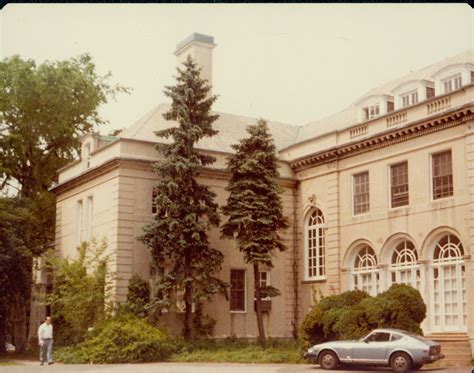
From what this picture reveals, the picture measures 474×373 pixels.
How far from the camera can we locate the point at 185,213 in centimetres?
3091

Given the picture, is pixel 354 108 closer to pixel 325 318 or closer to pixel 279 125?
pixel 279 125

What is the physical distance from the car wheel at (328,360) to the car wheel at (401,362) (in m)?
1.98

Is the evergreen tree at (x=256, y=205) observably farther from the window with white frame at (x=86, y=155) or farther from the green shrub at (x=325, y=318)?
the window with white frame at (x=86, y=155)

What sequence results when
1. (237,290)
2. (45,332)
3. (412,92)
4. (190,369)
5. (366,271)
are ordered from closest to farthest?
(190,369) → (45,332) → (366,271) → (412,92) → (237,290)

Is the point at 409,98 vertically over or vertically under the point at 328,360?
over

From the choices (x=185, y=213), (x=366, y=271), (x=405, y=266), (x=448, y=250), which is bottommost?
(x=366, y=271)

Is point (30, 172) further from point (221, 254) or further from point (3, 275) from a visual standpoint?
A: point (221, 254)

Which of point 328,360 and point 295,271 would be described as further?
point 295,271

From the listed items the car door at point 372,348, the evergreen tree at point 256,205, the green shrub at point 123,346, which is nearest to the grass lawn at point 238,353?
the green shrub at point 123,346

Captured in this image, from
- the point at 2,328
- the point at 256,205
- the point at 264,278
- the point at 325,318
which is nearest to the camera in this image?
the point at 325,318

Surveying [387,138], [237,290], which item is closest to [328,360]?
[387,138]

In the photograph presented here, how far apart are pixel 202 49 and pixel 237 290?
1336cm

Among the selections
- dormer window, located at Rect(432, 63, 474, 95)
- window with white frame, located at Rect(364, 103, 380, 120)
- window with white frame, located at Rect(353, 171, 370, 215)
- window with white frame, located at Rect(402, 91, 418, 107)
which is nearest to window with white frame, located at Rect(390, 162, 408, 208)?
window with white frame, located at Rect(353, 171, 370, 215)

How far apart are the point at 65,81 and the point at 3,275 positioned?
11492 mm
